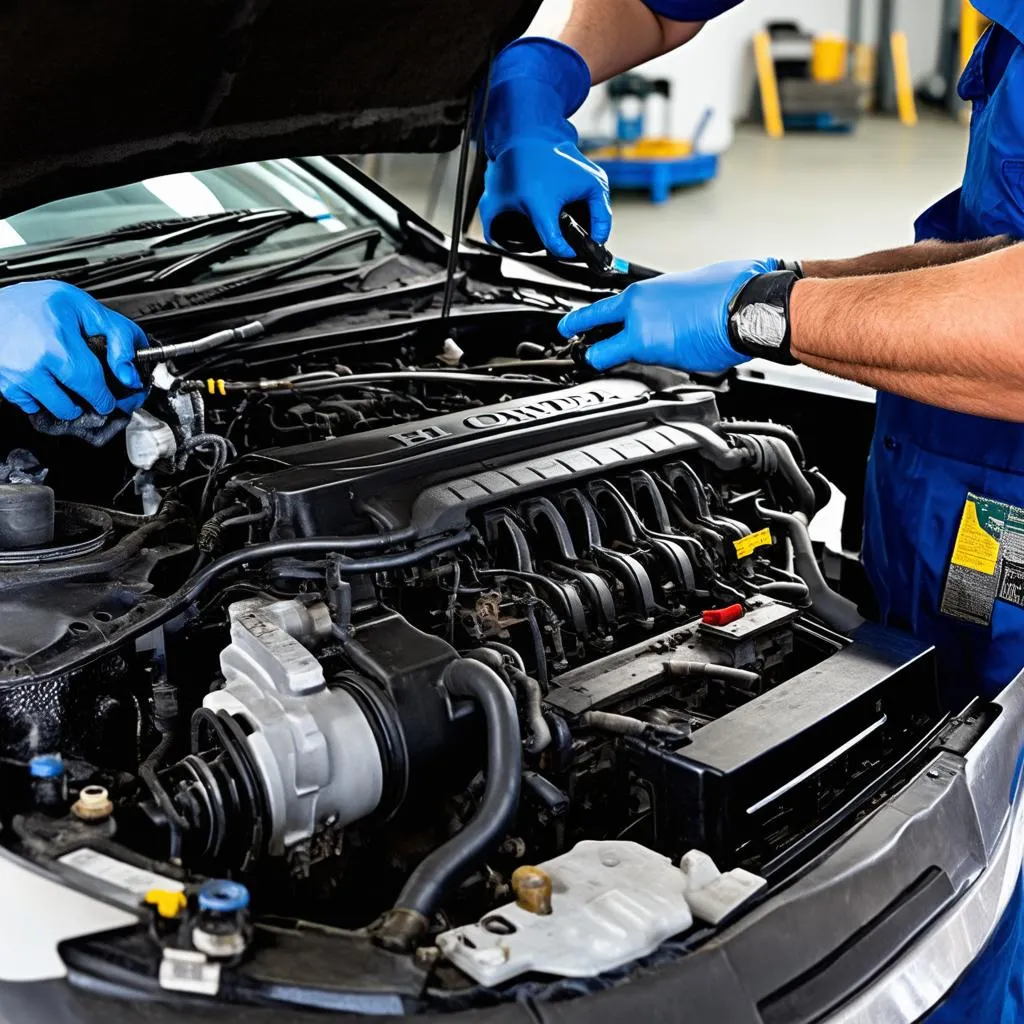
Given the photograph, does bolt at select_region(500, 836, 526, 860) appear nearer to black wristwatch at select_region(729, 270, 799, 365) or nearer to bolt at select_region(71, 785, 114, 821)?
bolt at select_region(71, 785, 114, 821)

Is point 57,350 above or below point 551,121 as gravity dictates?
below

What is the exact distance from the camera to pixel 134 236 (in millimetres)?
2365

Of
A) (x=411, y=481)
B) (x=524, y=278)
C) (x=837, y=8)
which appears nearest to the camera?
(x=411, y=481)

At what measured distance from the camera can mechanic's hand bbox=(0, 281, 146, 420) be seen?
1.57m

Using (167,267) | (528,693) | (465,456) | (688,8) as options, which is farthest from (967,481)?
(167,267)

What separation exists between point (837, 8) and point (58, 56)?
10.7 meters

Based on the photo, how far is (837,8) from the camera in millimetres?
10938

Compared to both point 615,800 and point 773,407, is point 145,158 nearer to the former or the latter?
point 615,800

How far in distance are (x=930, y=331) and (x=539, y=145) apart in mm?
868

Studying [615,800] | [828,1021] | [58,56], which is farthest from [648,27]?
[828,1021]

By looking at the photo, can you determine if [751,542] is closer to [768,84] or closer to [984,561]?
[984,561]

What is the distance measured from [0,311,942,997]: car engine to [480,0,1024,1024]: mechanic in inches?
8.0

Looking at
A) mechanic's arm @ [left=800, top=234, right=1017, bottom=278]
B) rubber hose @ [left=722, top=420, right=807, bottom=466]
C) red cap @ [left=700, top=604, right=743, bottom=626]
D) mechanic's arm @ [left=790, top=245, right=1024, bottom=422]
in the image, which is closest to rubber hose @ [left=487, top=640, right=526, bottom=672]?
red cap @ [left=700, top=604, right=743, bottom=626]

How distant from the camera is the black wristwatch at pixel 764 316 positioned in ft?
5.53
